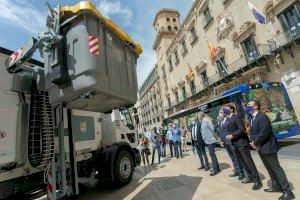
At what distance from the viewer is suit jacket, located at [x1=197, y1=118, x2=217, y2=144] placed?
6948 mm

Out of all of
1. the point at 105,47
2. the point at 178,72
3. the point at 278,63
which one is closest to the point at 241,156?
the point at 105,47

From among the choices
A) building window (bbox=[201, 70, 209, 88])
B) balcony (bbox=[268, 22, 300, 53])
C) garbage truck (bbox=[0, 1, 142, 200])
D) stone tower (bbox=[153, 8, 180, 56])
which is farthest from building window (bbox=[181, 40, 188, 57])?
garbage truck (bbox=[0, 1, 142, 200])

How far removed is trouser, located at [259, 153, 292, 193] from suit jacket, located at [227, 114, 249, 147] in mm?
770

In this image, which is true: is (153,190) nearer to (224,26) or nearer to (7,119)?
(7,119)

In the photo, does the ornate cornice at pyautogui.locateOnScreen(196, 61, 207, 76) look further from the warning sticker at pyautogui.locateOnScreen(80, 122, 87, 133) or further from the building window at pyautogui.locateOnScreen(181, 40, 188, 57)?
the warning sticker at pyautogui.locateOnScreen(80, 122, 87, 133)

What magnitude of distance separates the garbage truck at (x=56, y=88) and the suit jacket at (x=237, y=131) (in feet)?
8.15

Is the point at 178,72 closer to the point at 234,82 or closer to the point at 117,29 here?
the point at 234,82

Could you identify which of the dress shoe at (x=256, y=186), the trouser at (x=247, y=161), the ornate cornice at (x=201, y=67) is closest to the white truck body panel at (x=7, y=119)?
the trouser at (x=247, y=161)

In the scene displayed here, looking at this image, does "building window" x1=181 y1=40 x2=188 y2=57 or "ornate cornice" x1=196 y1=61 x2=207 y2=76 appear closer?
"ornate cornice" x1=196 y1=61 x2=207 y2=76

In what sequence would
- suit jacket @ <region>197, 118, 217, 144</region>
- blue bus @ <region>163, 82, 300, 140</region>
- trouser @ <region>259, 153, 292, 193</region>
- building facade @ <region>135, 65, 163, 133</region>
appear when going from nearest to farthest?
1. trouser @ <region>259, 153, 292, 193</region>
2. suit jacket @ <region>197, 118, 217, 144</region>
3. blue bus @ <region>163, 82, 300, 140</region>
4. building facade @ <region>135, 65, 163, 133</region>

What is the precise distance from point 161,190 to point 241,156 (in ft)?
7.40

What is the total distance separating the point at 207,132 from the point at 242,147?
2058mm

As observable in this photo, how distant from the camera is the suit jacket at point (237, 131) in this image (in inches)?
199

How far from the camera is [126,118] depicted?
28.2 ft
